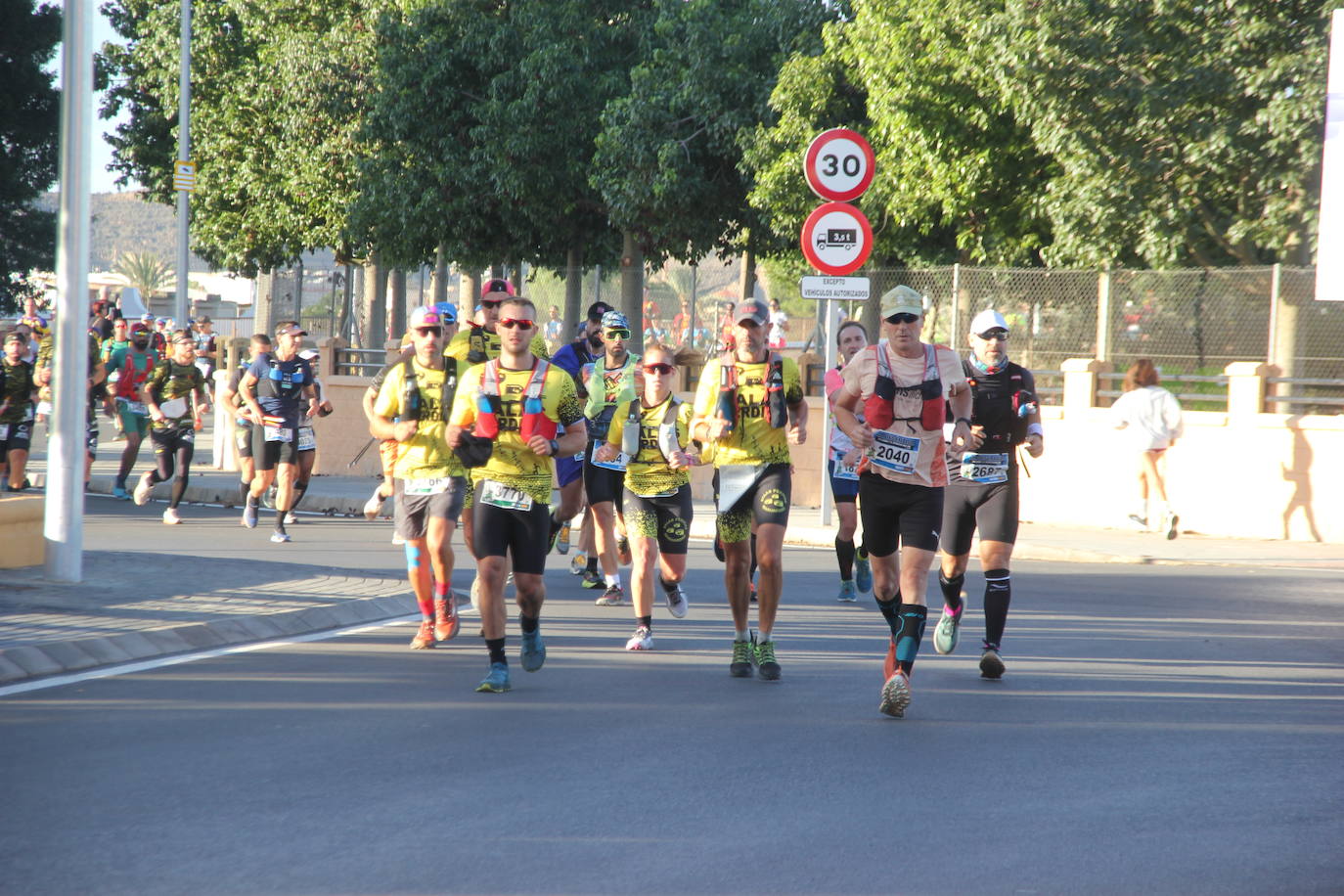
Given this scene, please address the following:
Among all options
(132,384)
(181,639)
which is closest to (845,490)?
(181,639)

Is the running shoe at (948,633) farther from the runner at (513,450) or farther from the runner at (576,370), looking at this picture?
the runner at (576,370)

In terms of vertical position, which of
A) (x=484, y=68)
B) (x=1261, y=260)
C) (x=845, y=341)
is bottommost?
(x=845, y=341)

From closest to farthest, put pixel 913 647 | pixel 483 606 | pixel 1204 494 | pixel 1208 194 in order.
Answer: pixel 913 647
pixel 483 606
pixel 1204 494
pixel 1208 194

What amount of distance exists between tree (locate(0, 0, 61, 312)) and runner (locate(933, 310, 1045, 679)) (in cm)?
3357

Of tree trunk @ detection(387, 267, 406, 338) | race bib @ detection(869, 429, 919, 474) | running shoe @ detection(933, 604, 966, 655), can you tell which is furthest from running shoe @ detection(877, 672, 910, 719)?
tree trunk @ detection(387, 267, 406, 338)

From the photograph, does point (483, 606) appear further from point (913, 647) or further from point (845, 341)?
point (845, 341)

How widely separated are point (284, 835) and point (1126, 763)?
3363 millimetres

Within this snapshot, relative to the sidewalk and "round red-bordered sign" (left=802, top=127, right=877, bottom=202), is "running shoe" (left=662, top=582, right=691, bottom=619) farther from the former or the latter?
"round red-bordered sign" (left=802, top=127, right=877, bottom=202)

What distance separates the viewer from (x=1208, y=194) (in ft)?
68.4

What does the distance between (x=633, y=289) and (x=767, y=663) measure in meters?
18.8

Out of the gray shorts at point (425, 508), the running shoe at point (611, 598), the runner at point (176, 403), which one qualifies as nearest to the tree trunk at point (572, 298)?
the runner at point (176, 403)

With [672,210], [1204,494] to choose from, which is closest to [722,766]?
[1204,494]

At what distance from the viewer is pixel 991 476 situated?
905 centimetres

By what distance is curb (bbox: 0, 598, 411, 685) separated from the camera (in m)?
8.35
